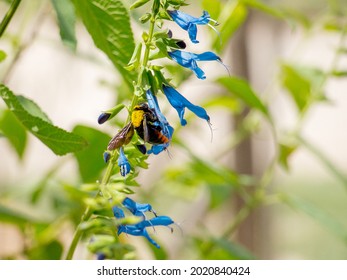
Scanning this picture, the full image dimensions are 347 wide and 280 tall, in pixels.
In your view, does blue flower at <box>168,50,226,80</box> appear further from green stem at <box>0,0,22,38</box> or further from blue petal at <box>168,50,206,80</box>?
green stem at <box>0,0,22,38</box>

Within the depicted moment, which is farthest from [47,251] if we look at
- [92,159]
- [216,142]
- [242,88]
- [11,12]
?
[216,142]

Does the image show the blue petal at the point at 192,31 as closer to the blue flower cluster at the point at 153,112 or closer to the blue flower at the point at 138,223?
the blue flower cluster at the point at 153,112

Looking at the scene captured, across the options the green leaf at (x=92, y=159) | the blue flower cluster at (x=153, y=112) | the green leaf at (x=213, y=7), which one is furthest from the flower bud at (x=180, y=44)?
the green leaf at (x=213, y=7)

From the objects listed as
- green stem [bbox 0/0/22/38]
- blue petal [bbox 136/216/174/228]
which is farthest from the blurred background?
blue petal [bbox 136/216/174/228]

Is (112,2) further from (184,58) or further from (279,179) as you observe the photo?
(279,179)

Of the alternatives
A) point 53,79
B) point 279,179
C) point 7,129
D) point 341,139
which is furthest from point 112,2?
point 341,139

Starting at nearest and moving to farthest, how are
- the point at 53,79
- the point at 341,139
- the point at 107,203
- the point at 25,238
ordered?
the point at 107,203
the point at 25,238
the point at 53,79
the point at 341,139
